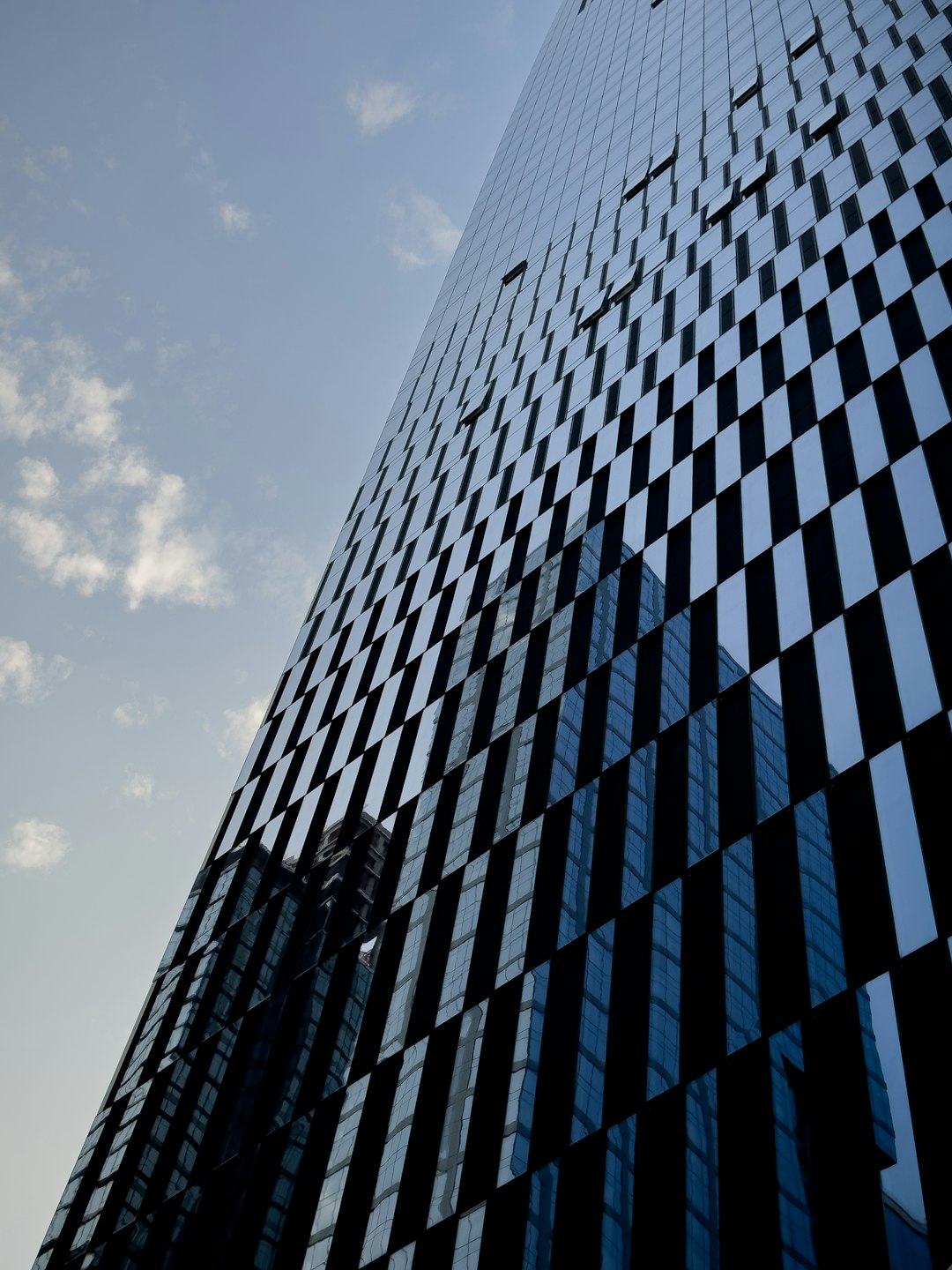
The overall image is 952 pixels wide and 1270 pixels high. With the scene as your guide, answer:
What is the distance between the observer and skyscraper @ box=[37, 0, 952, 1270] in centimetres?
1599

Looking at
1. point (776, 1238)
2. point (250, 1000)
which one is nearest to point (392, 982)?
point (250, 1000)

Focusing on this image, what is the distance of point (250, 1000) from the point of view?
1174 inches

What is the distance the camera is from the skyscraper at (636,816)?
1599 cm

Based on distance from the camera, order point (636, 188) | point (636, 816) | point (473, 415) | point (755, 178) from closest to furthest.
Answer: point (636, 816) < point (755, 178) < point (473, 415) < point (636, 188)

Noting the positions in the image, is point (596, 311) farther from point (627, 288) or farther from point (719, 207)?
point (719, 207)

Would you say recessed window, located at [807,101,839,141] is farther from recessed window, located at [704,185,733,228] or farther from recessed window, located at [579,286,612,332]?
recessed window, located at [579,286,612,332]

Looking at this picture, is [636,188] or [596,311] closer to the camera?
[596,311]

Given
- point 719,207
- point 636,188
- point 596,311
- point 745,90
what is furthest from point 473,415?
point 745,90

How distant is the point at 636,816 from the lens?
74.1 ft

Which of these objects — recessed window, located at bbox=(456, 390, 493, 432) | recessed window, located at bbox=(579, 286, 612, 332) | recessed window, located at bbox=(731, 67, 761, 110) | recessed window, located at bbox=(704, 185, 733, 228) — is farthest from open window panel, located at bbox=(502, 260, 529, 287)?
recessed window, located at bbox=(704, 185, 733, 228)

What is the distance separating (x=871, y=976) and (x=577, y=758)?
10.7m

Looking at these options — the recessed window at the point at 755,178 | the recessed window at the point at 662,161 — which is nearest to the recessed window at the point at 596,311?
the recessed window at the point at 755,178

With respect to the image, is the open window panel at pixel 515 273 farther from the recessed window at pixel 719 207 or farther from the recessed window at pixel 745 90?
the recessed window at pixel 719 207

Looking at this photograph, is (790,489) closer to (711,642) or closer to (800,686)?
(711,642)
